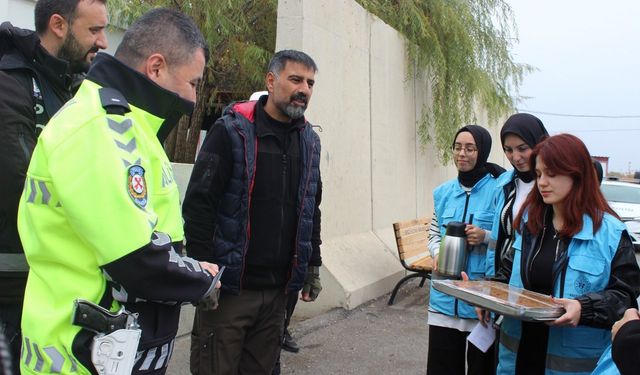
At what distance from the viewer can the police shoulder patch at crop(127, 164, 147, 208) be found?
Answer: 1.56 metres

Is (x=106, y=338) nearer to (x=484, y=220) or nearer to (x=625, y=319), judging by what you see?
(x=625, y=319)

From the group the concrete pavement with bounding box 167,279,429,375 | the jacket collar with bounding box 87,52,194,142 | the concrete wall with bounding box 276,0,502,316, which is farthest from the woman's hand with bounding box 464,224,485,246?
the concrete wall with bounding box 276,0,502,316

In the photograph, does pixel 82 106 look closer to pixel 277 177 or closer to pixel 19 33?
pixel 19 33

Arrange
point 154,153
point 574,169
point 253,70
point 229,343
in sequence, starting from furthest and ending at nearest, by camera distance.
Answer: point 253,70 < point 229,343 < point 574,169 < point 154,153

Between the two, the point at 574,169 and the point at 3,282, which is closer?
the point at 3,282

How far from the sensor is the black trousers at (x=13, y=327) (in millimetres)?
2033

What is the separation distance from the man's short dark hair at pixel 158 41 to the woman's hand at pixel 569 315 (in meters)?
1.76

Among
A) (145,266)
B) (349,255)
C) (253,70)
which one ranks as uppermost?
(253,70)

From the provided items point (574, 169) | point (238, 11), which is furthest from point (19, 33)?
point (238, 11)

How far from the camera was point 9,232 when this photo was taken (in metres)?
2.05

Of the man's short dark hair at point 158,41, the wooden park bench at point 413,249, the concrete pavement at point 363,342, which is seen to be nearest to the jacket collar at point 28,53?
the man's short dark hair at point 158,41

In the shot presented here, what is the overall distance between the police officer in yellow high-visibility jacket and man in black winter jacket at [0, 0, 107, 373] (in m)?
0.40

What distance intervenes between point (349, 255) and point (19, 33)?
4503mm

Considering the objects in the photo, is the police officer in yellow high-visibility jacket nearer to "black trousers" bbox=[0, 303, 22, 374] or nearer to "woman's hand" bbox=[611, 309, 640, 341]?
"black trousers" bbox=[0, 303, 22, 374]
